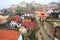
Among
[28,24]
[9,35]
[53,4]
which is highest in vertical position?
[53,4]

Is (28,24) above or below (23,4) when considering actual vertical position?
below

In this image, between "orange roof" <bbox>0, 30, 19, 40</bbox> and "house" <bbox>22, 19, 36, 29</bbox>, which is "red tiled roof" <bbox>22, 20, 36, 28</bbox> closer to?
"house" <bbox>22, 19, 36, 29</bbox>

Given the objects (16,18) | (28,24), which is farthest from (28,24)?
(16,18)

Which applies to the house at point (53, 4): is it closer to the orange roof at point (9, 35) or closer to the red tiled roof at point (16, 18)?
the red tiled roof at point (16, 18)

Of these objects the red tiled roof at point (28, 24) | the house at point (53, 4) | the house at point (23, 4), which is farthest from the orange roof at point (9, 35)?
the house at point (53, 4)

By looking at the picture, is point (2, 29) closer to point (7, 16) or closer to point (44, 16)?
point (7, 16)

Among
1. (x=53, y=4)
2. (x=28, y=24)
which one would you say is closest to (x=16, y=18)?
(x=28, y=24)

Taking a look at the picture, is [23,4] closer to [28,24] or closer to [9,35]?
[28,24]

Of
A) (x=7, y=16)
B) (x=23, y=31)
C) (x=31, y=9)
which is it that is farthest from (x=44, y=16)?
(x=7, y=16)

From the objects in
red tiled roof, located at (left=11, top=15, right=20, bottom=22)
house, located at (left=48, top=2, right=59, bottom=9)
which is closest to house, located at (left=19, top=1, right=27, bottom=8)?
red tiled roof, located at (left=11, top=15, right=20, bottom=22)
